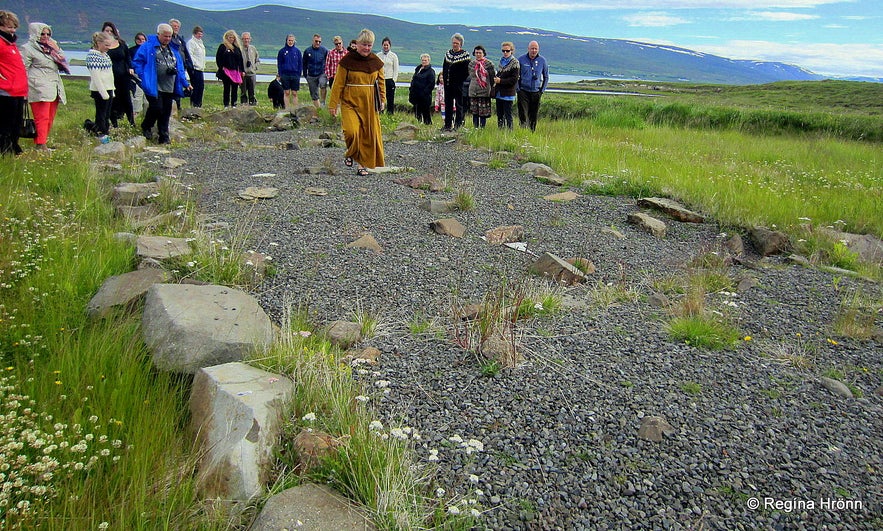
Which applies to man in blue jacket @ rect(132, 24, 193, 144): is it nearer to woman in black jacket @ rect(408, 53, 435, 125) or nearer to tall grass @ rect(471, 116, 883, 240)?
tall grass @ rect(471, 116, 883, 240)

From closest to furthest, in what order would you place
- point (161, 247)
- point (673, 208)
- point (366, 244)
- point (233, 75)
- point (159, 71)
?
point (161, 247)
point (366, 244)
point (673, 208)
point (159, 71)
point (233, 75)

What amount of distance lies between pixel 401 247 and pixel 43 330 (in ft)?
11.1

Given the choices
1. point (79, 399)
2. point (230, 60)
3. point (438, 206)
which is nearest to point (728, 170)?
point (438, 206)

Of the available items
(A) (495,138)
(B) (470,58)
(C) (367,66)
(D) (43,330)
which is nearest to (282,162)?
(C) (367,66)

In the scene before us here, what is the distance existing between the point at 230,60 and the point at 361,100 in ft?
31.0

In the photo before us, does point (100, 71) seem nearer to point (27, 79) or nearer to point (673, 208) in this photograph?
point (27, 79)

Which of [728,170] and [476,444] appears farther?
[728,170]

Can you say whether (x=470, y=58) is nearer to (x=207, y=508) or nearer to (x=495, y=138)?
(x=495, y=138)

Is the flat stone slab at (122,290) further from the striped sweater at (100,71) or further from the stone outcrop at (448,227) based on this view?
the striped sweater at (100,71)

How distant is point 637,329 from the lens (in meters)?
4.66

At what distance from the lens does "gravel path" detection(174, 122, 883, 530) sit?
284 centimetres

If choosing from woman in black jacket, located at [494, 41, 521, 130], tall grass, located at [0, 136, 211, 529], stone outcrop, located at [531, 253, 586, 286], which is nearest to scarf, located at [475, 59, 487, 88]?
woman in black jacket, located at [494, 41, 521, 130]

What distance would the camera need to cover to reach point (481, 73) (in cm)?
1474

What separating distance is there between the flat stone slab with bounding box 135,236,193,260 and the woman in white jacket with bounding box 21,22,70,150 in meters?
5.54
